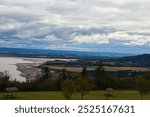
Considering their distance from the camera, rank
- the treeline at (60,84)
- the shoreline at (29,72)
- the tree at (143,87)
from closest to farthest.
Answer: the tree at (143,87), the treeline at (60,84), the shoreline at (29,72)

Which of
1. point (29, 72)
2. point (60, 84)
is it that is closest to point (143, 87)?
point (60, 84)

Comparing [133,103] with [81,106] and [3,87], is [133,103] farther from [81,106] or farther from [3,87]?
[3,87]

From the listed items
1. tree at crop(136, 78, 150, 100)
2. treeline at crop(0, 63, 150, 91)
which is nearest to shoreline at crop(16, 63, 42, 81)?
treeline at crop(0, 63, 150, 91)

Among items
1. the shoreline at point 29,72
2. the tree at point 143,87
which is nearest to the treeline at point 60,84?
the tree at point 143,87

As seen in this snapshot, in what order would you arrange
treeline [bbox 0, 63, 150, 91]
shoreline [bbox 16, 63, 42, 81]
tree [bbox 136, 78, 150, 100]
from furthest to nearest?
shoreline [bbox 16, 63, 42, 81], treeline [bbox 0, 63, 150, 91], tree [bbox 136, 78, 150, 100]

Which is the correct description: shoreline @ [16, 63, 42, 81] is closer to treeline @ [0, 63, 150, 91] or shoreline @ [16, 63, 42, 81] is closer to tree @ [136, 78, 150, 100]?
treeline @ [0, 63, 150, 91]

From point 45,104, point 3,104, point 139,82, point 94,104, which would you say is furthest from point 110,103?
point 139,82

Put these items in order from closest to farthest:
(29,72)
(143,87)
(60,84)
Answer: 1. (143,87)
2. (60,84)
3. (29,72)

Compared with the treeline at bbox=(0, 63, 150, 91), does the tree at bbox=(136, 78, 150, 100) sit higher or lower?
higher

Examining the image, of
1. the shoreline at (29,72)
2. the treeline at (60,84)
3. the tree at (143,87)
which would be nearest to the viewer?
the tree at (143,87)

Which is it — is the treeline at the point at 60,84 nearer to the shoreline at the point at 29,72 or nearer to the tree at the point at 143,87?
the tree at the point at 143,87

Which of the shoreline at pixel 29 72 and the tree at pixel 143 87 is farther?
the shoreline at pixel 29 72

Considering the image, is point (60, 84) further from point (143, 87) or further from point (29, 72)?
point (29, 72)
